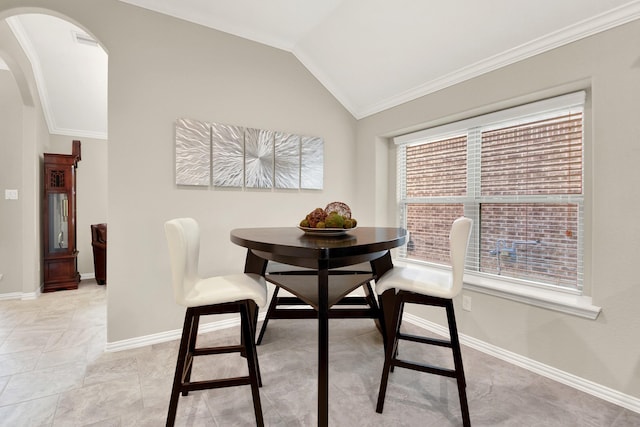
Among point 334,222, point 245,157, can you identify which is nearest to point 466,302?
point 334,222

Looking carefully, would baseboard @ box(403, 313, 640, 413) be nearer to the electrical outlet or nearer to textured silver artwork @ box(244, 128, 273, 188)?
the electrical outlet

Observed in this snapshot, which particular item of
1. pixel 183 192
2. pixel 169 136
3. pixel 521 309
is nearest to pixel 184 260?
pixel 183 192

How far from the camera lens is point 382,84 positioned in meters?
3.01

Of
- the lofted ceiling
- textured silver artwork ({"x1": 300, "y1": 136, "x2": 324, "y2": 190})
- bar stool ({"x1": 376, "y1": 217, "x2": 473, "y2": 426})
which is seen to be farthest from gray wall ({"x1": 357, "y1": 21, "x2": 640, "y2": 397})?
textured silver artwork ({"x1": 300, "y1": 136, "x2": 324, "y2": 190})

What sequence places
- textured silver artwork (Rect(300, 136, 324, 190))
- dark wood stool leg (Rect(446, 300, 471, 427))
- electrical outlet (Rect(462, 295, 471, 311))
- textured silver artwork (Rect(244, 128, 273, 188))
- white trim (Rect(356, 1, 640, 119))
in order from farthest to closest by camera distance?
textured silver artwork (Rect(300, 136, 324, 190))
textured silver artwork (Rect(244, 128, 273, 188))
electrical outlet (Rect(462, 295, 471, 311))
white trim (Rect(356, 1, 640, 119))
dark wood stool leg (Rect(446, 300, 471, 427))

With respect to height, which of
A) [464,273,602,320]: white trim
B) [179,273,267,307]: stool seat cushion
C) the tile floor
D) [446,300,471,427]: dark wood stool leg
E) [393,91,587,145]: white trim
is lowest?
the tile floor

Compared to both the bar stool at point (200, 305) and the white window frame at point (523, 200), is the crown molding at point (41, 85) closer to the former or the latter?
the bar stool at point (200, 305)

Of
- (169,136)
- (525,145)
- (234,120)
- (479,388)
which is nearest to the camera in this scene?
(479,388)

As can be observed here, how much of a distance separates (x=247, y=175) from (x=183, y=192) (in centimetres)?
59

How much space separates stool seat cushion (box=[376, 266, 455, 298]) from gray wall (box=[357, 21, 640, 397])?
2.91 feet

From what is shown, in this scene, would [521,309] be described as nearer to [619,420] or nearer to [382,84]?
[619,420]

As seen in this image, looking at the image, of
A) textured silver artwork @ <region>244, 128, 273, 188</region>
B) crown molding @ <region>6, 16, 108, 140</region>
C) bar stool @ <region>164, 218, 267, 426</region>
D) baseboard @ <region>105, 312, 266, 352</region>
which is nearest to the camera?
bar stool @ <region>164, 218, 267, 426</region>

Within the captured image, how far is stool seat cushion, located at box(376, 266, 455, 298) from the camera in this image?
1.59m

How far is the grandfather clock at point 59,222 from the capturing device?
3.84 meters
